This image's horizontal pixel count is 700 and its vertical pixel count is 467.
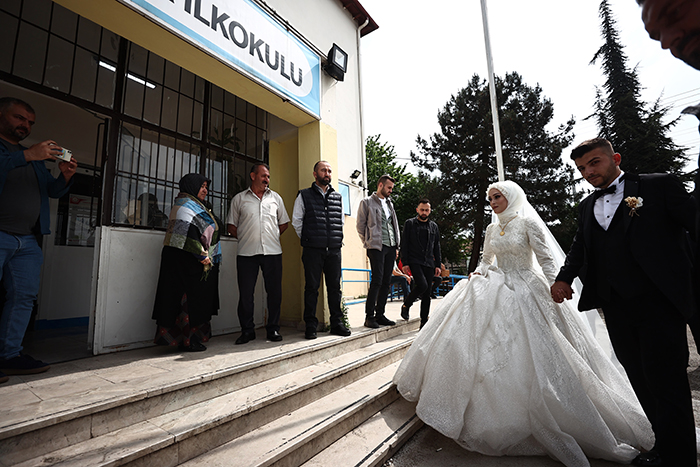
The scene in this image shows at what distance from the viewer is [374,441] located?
6.35ft

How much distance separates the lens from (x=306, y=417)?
2.02 m

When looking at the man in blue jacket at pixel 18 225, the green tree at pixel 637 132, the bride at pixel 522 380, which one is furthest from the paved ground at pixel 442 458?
the green tree at pixel 637 132

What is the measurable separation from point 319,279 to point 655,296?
8.84 feet

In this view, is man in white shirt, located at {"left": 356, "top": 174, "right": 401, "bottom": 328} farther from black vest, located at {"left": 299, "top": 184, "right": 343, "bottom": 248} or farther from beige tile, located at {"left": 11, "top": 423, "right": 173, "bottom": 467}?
beige tile, located at {"left": 11, "top": 423, "right": 173, "bottom": 467}

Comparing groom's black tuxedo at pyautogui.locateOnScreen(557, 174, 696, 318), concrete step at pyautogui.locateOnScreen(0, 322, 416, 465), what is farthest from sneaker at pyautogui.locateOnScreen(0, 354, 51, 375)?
groom's black tuxedo at pyautogui.locateOnScreen(557, 174, 696, 318)

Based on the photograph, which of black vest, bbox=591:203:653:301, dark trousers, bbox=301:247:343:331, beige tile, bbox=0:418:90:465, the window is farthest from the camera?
dark trousers, bbox=301:247:343:331

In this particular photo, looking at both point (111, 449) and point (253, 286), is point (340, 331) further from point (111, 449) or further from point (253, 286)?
point (111, 449)

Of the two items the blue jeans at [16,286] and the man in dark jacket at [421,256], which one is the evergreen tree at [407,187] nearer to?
the man in dark jacket at [421,256]

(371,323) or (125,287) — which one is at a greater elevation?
(125,287)

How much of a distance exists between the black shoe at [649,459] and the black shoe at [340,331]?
2359mm

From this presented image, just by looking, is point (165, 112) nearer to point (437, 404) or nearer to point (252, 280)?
point (252, 280)

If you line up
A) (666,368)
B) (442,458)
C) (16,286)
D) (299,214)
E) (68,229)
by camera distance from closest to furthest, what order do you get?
(666,368), (442,458), (16,286), (299,214), (68,229)

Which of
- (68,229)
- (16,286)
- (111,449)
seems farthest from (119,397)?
(68,229)

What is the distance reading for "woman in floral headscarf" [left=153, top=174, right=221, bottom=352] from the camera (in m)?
2.73
